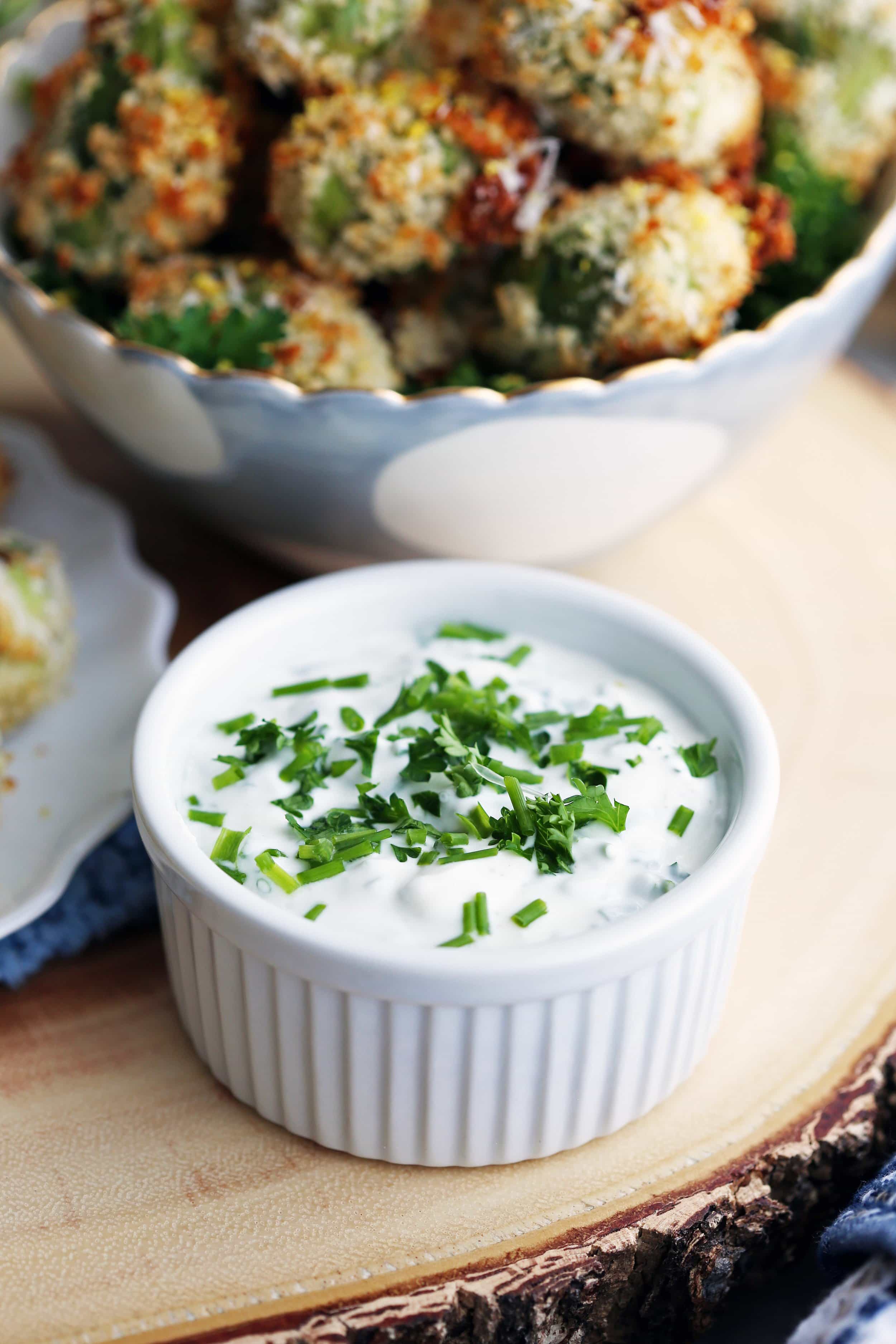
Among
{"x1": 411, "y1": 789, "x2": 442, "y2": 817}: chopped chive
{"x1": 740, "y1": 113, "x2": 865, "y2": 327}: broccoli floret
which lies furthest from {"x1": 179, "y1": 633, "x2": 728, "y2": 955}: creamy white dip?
{"x1": 740, "y1": 113, "x2": 865, "y2": 327}: broccoli floret

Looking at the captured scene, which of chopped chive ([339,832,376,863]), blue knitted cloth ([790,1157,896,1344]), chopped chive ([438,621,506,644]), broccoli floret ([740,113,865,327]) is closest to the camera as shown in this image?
blue knitted cloth ([790,1157,896,1344])

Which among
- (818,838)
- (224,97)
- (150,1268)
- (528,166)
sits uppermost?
(528,166)

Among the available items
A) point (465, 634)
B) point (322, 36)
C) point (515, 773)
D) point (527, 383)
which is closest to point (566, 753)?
point (515, 773)

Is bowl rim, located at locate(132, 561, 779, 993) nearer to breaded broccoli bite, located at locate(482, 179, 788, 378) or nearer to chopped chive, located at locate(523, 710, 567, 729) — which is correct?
chopped chive, located at locate(523, 710, 567, 729)

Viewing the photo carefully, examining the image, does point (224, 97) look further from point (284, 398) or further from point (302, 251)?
point (284, 398)

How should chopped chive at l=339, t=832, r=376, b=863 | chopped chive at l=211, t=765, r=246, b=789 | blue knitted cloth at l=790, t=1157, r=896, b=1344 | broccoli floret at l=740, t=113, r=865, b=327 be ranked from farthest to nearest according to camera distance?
broccoli floret at l=740, t=113, r=865, b=327
chopped chive at l=211, t=765, r=246, b=789
chopped chive at l=339, t=832, r=376, b=863
blue knitted cloth at l=790, t=1157, r=896, b=1344

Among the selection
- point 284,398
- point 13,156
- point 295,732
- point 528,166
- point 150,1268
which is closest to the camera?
point 150,1268

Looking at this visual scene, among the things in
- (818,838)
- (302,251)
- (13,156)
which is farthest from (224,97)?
(818,838)
